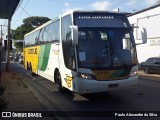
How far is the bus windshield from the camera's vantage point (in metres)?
11.0

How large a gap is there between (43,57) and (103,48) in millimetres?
6886

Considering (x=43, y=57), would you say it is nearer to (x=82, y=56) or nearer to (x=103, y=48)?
(x=82, y=56)

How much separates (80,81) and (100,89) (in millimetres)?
763

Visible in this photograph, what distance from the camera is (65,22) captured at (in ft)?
41.7

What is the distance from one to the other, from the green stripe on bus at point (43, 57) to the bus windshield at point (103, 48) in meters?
4.92

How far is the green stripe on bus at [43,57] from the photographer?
641 inches

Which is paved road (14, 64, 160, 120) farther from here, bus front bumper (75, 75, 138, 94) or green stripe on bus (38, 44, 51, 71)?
green stripe on bus (38, 44, 51, 71)

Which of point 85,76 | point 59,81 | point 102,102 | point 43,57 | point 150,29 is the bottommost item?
point 102,102

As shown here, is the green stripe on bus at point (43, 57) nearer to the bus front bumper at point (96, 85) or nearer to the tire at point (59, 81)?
the tire at point (59, 81)

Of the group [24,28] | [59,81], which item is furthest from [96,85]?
[24,28]

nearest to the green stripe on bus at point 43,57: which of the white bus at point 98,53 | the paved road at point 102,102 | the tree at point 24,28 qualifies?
the paved road at point 102,102

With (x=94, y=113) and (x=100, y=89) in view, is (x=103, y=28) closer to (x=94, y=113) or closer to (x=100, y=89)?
(x=100, y=89)

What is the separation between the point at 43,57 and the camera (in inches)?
685

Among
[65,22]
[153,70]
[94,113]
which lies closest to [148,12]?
[153,70]
